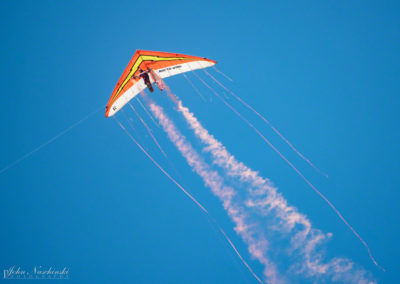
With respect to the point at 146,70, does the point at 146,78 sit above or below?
below

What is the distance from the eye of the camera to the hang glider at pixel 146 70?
15.2 meters

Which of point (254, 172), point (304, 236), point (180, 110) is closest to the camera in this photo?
point (304, 236)

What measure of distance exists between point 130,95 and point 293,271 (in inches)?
629

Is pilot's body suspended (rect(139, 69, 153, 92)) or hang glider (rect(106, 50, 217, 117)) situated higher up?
hang glider (rect(106, 50, 217, 117))

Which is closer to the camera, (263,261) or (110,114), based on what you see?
(263,261)

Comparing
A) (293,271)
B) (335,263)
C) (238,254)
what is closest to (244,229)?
(238,254)

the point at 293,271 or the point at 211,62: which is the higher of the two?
the point at 211,62

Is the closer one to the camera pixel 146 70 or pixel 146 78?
pixel 146 70

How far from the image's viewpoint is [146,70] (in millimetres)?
15234

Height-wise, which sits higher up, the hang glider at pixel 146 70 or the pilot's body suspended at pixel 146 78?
the hang glider at pixel 146 70

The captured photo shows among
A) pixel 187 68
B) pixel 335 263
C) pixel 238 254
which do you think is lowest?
pixel 335 263

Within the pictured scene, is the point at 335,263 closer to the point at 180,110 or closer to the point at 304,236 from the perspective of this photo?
the point at 304,236

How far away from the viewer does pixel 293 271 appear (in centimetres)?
1413

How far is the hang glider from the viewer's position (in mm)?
15211
